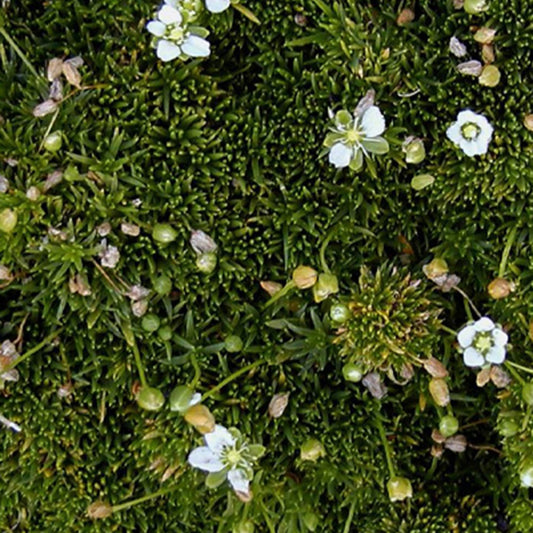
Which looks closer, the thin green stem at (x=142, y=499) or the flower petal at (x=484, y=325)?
the flower petal at (x=484, y=325)

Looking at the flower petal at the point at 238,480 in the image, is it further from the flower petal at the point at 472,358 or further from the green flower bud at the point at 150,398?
the flower petal at the point at 472,358

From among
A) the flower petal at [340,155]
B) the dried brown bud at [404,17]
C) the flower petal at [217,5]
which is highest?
the flower petal at [217,5]

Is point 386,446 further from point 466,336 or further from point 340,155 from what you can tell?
point 340,155

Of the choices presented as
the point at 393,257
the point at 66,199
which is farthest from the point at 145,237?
the point at 393,257

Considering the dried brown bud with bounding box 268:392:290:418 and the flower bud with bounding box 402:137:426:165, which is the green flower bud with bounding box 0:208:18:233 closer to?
the dried brown bud with bounding box 268:392:290:418

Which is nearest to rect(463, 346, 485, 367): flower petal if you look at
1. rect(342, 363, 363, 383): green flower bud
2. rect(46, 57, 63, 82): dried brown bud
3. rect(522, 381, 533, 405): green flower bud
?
rect(522, 381, 533, 405): green flower bud

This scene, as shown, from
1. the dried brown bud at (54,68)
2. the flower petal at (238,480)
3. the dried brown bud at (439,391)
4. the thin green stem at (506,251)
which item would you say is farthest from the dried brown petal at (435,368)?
the dried brown bud at (54,68)

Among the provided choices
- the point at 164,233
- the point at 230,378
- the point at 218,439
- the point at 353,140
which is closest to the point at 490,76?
the point at 353,140
